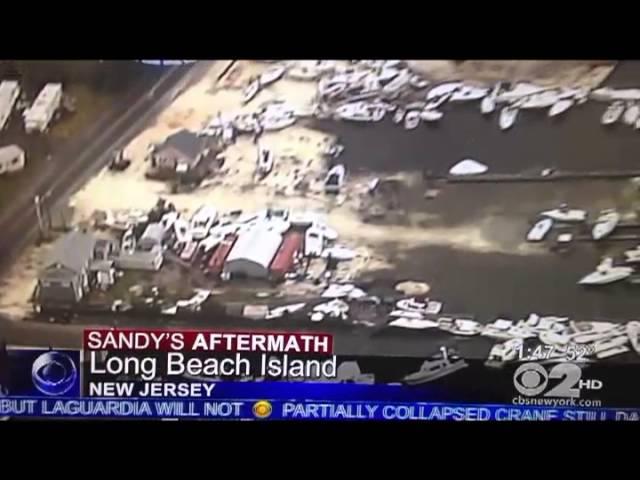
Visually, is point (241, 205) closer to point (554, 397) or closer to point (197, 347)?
point (197, 347)

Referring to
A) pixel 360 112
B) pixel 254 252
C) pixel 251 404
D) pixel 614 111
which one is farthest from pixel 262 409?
pixel 614 111

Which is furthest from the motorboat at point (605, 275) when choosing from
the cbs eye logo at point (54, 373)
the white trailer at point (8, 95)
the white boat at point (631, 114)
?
the white trailer at point (8, 95)

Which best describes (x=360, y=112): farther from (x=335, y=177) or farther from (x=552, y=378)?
(x=552, y=378)

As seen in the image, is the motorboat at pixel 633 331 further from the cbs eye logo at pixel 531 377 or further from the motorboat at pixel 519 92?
the motorboat at pixel 519 92

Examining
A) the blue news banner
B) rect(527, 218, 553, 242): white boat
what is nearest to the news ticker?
the blue news banner
